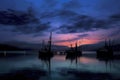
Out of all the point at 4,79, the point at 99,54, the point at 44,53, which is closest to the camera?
the point at 4,79

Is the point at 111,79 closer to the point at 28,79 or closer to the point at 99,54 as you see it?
the point at 28,79

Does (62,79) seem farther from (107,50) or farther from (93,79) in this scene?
(107,50)

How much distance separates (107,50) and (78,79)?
79.6m

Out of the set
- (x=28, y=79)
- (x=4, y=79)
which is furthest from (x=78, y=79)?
(x=4, y=79)

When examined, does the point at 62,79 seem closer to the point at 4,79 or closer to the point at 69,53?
the point at 4,79

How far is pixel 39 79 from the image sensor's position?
24.6m

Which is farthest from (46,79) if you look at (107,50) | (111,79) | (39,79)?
(107,50)

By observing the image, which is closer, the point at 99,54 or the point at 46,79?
the point at 46,79

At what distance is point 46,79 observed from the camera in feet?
82.2

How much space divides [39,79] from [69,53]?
3301 inches

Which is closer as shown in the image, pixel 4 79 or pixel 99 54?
pixel 4 79

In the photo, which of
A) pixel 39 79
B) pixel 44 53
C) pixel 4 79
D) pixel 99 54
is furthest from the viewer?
pixel 99 54

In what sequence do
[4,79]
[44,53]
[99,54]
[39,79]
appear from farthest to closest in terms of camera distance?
[99,54]
[44,53]
[39,79]
[4,79]

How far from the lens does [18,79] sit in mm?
23406
